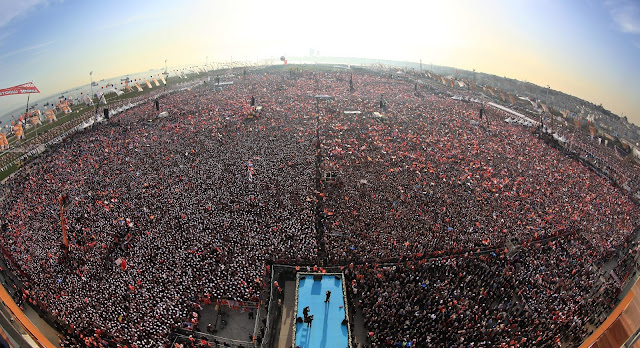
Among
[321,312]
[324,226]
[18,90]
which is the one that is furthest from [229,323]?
[18,90]

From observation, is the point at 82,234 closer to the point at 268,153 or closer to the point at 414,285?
the point at 268,153

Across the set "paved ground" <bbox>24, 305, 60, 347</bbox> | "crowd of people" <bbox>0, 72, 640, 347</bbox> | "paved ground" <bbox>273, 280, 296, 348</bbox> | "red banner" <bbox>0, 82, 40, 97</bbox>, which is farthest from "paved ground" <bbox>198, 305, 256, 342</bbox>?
"red banner" <bbox>0, 82, 40, 97</bbox>

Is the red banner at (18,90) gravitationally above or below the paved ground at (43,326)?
above

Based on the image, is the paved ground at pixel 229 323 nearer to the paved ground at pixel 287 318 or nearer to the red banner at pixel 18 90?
the paved ground at pixel 287 318

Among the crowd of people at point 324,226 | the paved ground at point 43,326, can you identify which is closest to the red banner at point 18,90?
the crowd of people at point 324,226

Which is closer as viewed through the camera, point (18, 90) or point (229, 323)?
point (229, 323)

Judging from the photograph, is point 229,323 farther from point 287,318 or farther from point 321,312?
point 321,312

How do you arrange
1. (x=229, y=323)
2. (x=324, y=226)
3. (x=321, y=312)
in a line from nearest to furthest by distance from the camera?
(x=321, y=312)
(x=229, y=323)
(x=324, y=226)

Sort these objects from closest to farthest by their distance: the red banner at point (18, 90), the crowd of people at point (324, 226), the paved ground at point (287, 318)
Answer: the paved ground at point (287, 318) < the crowd of people at point (324, 226) < the red banner at point (18, 90)
